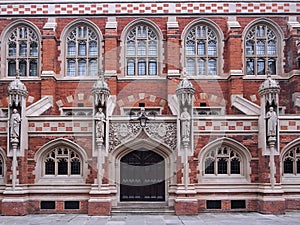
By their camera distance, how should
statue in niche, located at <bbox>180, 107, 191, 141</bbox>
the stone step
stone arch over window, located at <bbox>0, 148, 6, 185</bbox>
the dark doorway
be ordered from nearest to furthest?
1. the stone step
2. statue in niche, located at <bbox>180, 107, 191, 141</bbox>
3. stone arch over window, located at <bbox>0, 148, 6, 185</bbox>
4. the dark doorway

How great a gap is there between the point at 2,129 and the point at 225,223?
10.4 meters

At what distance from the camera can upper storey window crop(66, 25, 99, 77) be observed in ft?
75.0

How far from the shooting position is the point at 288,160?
1809 cm

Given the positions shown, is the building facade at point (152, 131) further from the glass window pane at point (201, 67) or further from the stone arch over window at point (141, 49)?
the glass window pane at point (201, 67)

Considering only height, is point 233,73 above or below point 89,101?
above

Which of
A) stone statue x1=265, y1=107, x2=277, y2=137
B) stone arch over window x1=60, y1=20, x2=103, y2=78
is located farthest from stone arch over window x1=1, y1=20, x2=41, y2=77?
stone statue x1=265, y1=107, x2=277, y2=137

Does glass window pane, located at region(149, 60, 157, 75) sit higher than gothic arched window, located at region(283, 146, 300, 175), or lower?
higher

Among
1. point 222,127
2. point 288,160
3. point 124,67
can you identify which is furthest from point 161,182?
point 124,67

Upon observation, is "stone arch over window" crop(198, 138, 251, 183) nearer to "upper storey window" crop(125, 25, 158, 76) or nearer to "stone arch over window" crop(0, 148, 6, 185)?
"upper storey window" crop(125, 25, 158, 76)

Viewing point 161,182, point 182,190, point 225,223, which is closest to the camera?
point 225,223

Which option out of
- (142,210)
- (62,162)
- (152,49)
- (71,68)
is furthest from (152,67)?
(142,210)

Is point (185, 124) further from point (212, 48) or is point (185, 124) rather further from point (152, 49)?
point (212, 48)

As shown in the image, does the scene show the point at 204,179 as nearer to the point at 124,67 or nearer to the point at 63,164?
the point at 63,164

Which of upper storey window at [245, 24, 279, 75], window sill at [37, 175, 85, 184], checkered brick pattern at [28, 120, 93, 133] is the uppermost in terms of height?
upper storey window at [245, 24, 279, 75]
